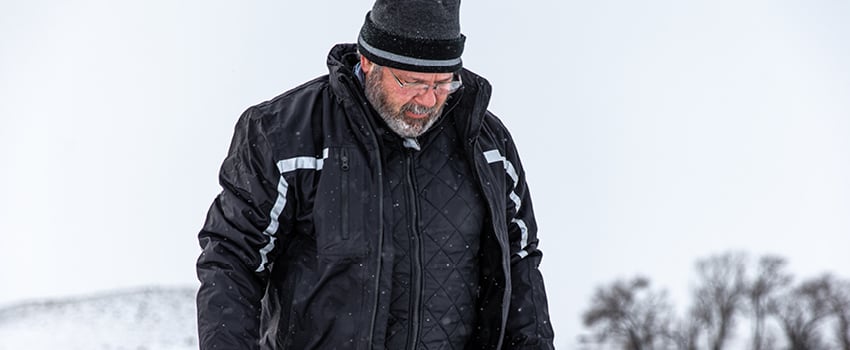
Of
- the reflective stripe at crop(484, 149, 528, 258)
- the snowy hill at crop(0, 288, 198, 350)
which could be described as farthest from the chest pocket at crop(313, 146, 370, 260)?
the snowy hill at crop(0, 288, 198, 350)

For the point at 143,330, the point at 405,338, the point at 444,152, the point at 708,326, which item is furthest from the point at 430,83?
the point at 708,326

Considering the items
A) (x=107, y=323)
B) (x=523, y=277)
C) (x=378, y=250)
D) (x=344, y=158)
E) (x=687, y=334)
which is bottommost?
(x=687, y=334)

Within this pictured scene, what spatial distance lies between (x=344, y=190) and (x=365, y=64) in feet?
1.46

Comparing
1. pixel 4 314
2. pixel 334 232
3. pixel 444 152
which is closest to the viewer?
pixel 334 232

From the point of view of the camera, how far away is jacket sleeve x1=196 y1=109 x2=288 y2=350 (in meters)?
2.84

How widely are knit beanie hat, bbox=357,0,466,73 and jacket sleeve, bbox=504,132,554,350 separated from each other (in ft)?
1.43

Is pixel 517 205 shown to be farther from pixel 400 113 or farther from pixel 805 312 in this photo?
pixel 805 312

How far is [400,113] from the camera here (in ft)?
10.0

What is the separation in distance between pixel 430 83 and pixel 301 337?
80 centimetres

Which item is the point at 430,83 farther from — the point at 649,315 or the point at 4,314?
the point at 649,315

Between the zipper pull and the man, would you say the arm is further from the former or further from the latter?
the zipper pull

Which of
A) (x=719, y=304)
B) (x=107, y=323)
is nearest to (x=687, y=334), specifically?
(x=719, y=304)

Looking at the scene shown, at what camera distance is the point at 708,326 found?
60188mm

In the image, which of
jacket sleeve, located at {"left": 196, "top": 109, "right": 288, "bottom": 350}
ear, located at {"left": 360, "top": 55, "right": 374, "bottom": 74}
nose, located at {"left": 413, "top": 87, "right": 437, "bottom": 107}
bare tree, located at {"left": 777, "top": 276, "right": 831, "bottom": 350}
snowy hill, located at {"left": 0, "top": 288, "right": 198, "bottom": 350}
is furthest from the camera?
bare tree, located at {"left": 777, "top": 276, "right": 831, "bottom": 350}
